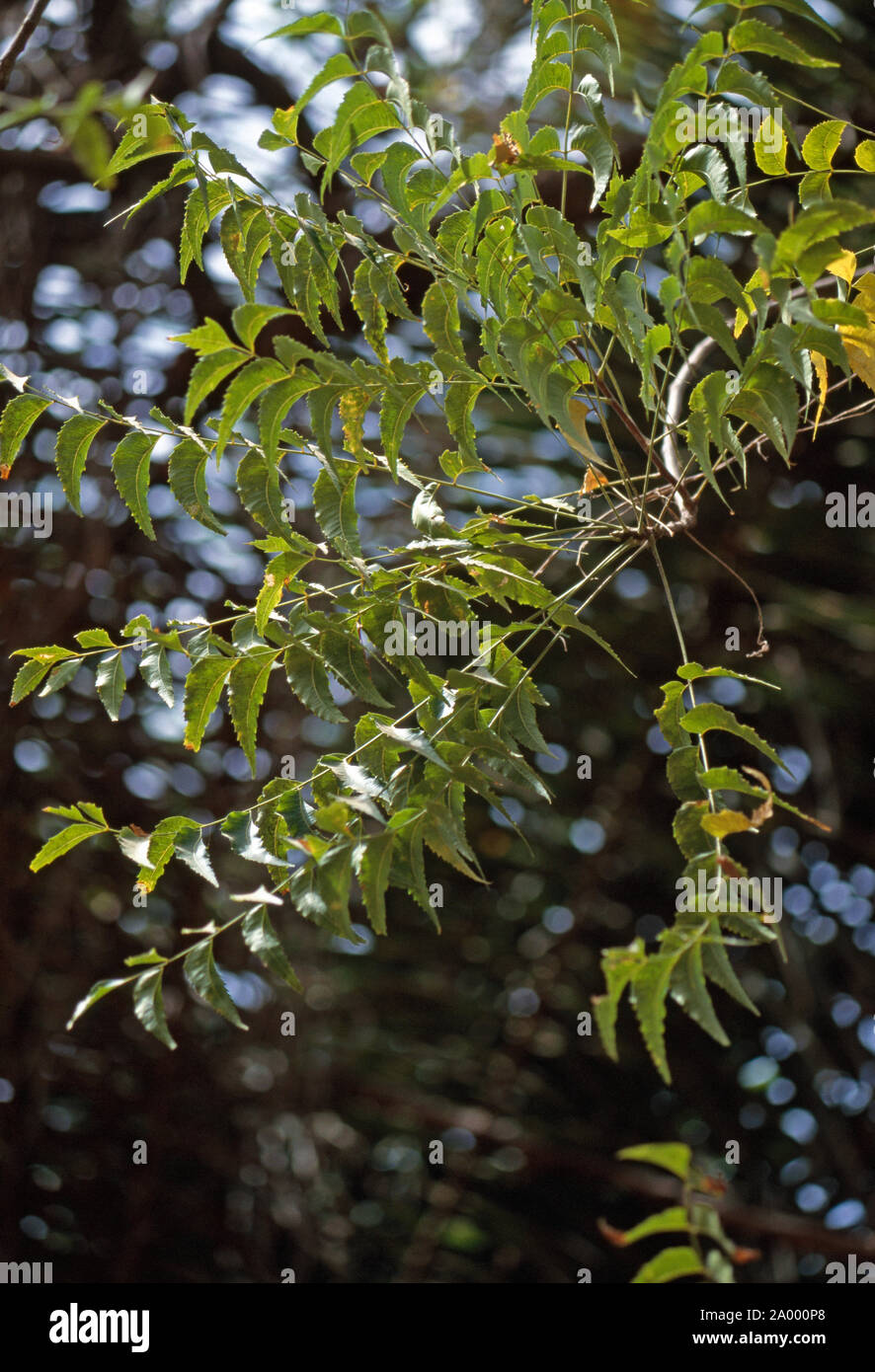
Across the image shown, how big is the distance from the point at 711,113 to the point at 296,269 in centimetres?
18

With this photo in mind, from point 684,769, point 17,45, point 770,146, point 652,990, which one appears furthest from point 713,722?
point 17,45

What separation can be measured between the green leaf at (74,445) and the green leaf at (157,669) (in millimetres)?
71

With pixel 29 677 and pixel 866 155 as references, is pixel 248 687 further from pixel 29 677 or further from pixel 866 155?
pixel 866 155

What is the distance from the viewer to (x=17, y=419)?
523 mm

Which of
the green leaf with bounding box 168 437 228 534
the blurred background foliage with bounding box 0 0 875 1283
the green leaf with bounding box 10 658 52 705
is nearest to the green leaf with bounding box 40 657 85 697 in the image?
the green leaf with bounding box 10 658 52 705

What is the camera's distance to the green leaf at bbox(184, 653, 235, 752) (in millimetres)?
509

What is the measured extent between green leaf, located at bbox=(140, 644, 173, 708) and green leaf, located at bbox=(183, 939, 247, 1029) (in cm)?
12

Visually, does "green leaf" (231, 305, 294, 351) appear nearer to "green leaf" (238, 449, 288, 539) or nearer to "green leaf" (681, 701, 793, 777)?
"green leaf" (238, 449, 288, 539)

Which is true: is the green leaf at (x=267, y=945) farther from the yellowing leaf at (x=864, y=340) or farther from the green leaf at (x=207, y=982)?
the yellowing leaf at (x=864, y=340)

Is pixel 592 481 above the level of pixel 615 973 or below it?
above

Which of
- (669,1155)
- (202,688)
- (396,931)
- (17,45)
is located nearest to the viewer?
(669,1155)

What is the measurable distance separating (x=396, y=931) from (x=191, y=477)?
1.32 m

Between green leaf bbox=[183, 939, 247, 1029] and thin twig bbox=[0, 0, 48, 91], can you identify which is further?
thin twig bbox=[0, 0, 48, 91]

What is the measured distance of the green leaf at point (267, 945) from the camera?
433 millimetres
